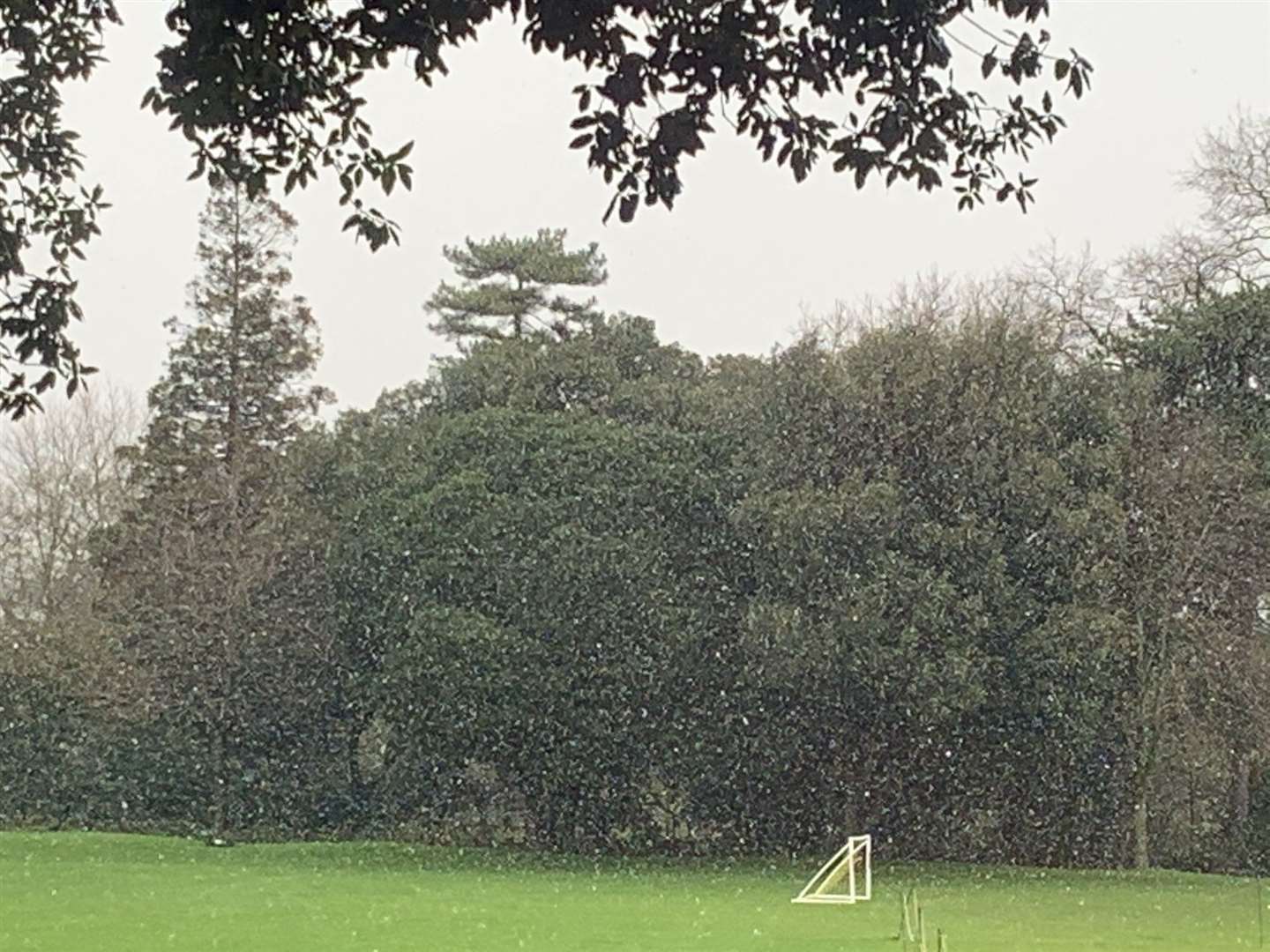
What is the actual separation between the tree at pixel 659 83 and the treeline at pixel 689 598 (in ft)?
30.9

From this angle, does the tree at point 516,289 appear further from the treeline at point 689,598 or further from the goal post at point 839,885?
the goal post at point 839,885

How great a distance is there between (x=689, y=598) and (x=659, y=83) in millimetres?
10596

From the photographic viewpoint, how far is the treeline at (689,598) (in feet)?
39.8

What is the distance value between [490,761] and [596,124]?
1129 cm

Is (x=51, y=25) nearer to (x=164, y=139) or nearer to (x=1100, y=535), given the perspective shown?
(x=164, y=139)

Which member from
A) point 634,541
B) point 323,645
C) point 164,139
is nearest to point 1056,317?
point 634,541

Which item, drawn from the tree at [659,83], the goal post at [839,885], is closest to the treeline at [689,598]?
the goal post at [839,885]

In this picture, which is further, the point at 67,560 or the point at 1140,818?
the point at 67,560

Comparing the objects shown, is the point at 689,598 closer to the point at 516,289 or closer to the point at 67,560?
the point at 516,289

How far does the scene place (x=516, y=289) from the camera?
1517 centimetres

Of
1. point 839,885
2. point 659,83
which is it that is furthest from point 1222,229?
point 659,83

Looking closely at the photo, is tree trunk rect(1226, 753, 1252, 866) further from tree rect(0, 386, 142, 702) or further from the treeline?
tree rect(0, 386, 142, 702)

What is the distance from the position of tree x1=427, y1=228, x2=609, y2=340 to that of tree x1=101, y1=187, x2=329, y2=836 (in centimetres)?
139

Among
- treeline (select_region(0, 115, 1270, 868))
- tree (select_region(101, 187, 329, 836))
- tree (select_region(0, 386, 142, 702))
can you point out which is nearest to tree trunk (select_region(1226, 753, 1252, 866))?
treeline (select_region(0, 115, 1270, 868))
